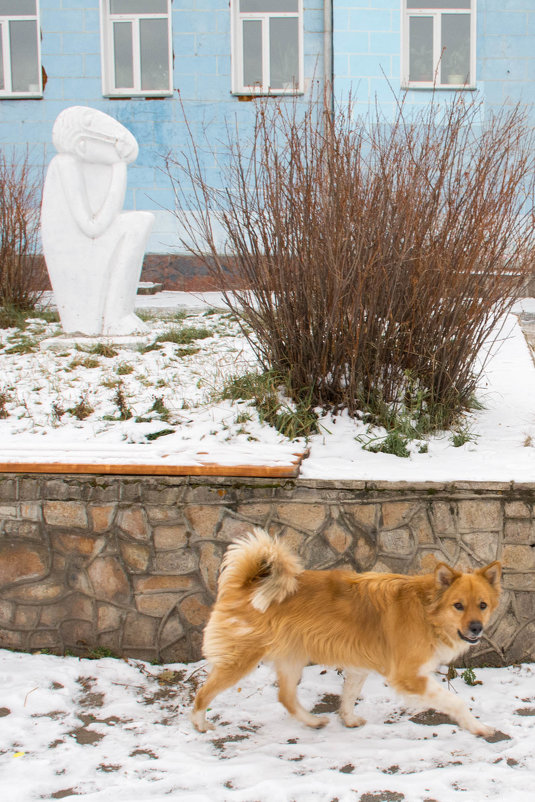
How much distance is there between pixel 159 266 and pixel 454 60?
4960 mm

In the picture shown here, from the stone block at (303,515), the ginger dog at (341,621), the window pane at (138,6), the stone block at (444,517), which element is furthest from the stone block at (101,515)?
the window pane at (138,6)

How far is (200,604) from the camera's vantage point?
12.7 feet

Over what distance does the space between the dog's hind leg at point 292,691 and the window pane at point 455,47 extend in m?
9.58

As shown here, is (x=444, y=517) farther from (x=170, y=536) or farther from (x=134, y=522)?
(x=134, y=522)

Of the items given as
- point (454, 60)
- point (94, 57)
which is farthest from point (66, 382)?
point (454, 60)

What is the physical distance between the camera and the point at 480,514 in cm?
367

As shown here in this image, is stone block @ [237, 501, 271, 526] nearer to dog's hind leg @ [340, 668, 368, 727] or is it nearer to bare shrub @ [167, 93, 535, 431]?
dog's hind leg @ [340, 668, 368, 727]

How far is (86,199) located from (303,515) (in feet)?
13.1

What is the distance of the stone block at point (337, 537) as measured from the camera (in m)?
3.74

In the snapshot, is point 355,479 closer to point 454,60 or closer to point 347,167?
point 347,167

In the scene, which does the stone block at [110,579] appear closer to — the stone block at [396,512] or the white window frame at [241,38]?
the stone block at [396,512]

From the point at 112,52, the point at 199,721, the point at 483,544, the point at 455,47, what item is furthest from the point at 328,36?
the point at 199,721

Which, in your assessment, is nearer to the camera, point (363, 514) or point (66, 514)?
point (363, 514)

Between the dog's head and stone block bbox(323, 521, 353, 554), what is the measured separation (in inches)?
35.7
